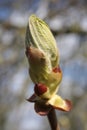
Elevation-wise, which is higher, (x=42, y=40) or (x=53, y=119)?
(x=42, y=40)

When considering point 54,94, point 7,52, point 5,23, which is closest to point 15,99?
point 7,52

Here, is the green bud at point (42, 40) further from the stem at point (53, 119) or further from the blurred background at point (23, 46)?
the blurred background at point (23, 46)

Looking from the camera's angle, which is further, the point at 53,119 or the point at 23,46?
the point at 23,46

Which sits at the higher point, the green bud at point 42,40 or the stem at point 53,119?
the green bud at point 42,40

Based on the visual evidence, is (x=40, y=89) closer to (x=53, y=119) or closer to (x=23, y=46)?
(x=53, y=119)

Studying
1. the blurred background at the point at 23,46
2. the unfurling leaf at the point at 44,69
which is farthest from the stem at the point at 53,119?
the blurred background at the point at 23,46

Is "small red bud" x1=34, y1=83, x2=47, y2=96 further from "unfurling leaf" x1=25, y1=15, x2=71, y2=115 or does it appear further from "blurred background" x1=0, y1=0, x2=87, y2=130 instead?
"blurred background" x1=0, y1=0, x2=87, y2=130

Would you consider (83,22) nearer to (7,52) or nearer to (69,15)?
(69,15)

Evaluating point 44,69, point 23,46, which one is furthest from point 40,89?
point 23,46

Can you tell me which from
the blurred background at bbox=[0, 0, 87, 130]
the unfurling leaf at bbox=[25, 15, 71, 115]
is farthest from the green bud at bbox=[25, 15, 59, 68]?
the blurred background at bbox=[0, 0, 87, 130]
